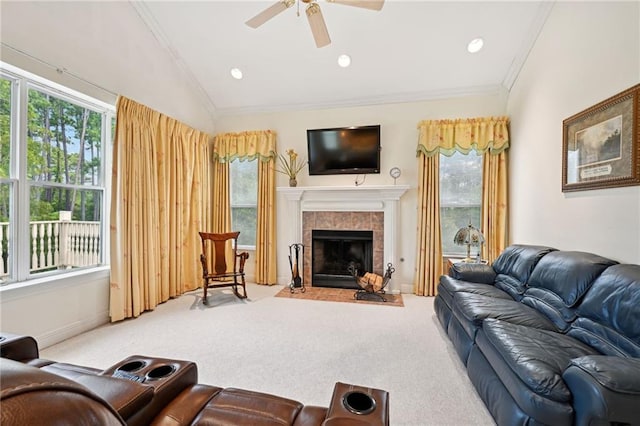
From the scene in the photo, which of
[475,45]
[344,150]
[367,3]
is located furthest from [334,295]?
[475,45]

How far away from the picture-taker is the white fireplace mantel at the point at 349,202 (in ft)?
13.6

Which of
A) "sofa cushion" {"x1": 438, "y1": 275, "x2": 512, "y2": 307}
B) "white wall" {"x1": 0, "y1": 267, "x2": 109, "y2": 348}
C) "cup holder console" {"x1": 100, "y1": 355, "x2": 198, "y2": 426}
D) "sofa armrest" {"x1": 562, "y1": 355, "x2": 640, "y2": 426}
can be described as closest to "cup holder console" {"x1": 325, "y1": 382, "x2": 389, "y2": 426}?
"cup holder console" {"x1": 100, "y1": 355, "x2": 198, "y2": 426}

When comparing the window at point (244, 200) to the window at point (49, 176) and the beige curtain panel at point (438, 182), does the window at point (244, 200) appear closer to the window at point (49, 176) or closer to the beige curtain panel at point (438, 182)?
the window at point (49, 176)

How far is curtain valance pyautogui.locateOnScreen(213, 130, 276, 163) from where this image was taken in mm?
4547

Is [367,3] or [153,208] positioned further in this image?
[153,208]

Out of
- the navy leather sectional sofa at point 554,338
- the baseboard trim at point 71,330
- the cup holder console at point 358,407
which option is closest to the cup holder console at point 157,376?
the cup holder console at point 358,407

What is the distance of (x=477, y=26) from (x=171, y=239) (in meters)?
4.64

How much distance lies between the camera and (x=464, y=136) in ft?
12.9

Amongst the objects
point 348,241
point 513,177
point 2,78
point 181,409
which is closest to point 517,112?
point 513,177

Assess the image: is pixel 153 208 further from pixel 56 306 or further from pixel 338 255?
pixel 338 255

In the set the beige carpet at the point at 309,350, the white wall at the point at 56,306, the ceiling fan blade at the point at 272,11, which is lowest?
the beige carpet at the point at 309,350

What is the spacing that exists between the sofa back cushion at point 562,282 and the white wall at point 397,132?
1889 millimetres

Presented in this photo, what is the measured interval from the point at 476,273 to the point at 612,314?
1.36 meters

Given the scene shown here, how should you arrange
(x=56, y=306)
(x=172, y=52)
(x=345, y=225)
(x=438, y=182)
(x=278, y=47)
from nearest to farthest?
(x=56, y=306)
(x=278, y=47)
(x=172, y=52)
(x=438, y=182)
(x=345, y=225)
